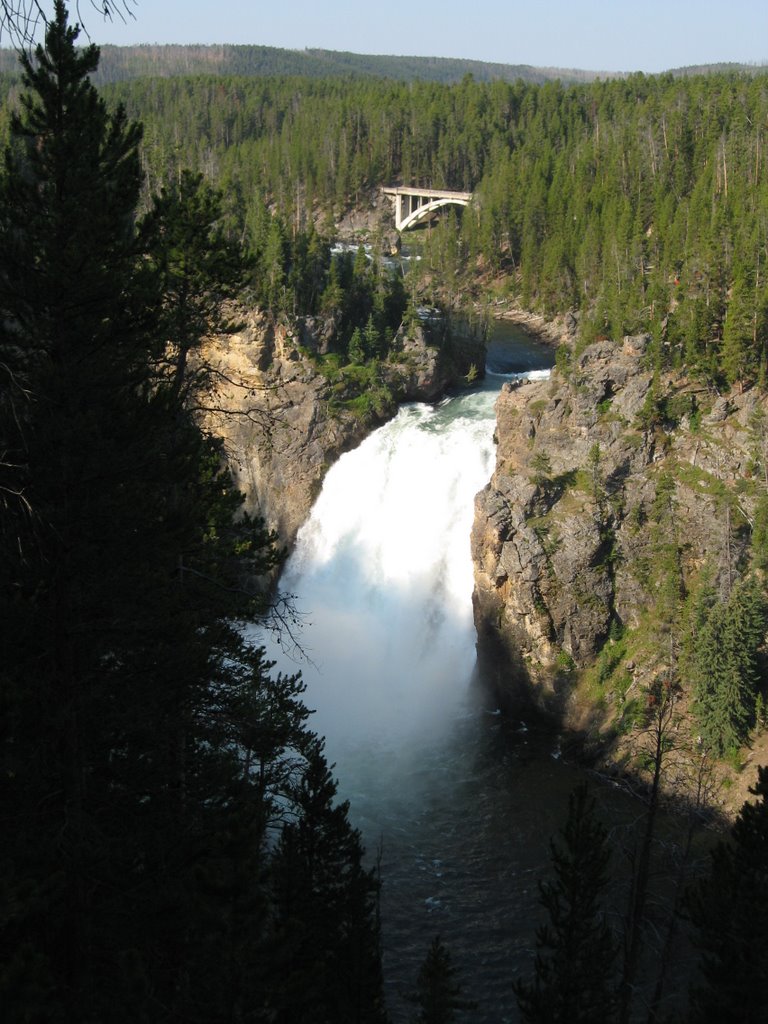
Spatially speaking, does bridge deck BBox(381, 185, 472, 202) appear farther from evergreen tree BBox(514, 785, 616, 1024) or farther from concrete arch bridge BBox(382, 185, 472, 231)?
evergreen tree BBox(514, 785, 616, 1024)

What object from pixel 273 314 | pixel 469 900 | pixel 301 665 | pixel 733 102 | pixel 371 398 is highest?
pixel 733 102

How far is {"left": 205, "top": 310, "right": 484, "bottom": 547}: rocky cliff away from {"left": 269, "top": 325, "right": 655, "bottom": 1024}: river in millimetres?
1485

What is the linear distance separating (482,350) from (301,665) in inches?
1148

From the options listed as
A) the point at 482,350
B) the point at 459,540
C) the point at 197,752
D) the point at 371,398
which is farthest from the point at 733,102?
the point at 197,752

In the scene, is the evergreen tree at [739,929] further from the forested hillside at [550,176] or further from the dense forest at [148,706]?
the forested hillside at [550,176]

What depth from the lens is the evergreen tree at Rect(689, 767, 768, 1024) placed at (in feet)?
55.6

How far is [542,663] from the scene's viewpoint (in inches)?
1608

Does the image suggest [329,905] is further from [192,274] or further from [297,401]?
[297,401]

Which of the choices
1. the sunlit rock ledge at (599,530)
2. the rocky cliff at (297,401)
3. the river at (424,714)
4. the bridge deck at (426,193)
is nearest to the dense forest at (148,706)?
the river at (424,714)

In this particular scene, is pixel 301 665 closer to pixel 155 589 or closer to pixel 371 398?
pixel 371 398

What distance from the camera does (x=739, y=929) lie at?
17219 millimetres

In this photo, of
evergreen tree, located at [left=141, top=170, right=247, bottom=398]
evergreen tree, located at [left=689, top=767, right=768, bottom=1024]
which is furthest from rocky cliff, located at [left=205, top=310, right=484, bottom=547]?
evergreen tree, located at [left=689, top=767, right=768, bottom=1024]

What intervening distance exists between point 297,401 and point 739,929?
4365 centimetres

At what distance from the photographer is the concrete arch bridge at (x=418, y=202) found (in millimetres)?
112475
